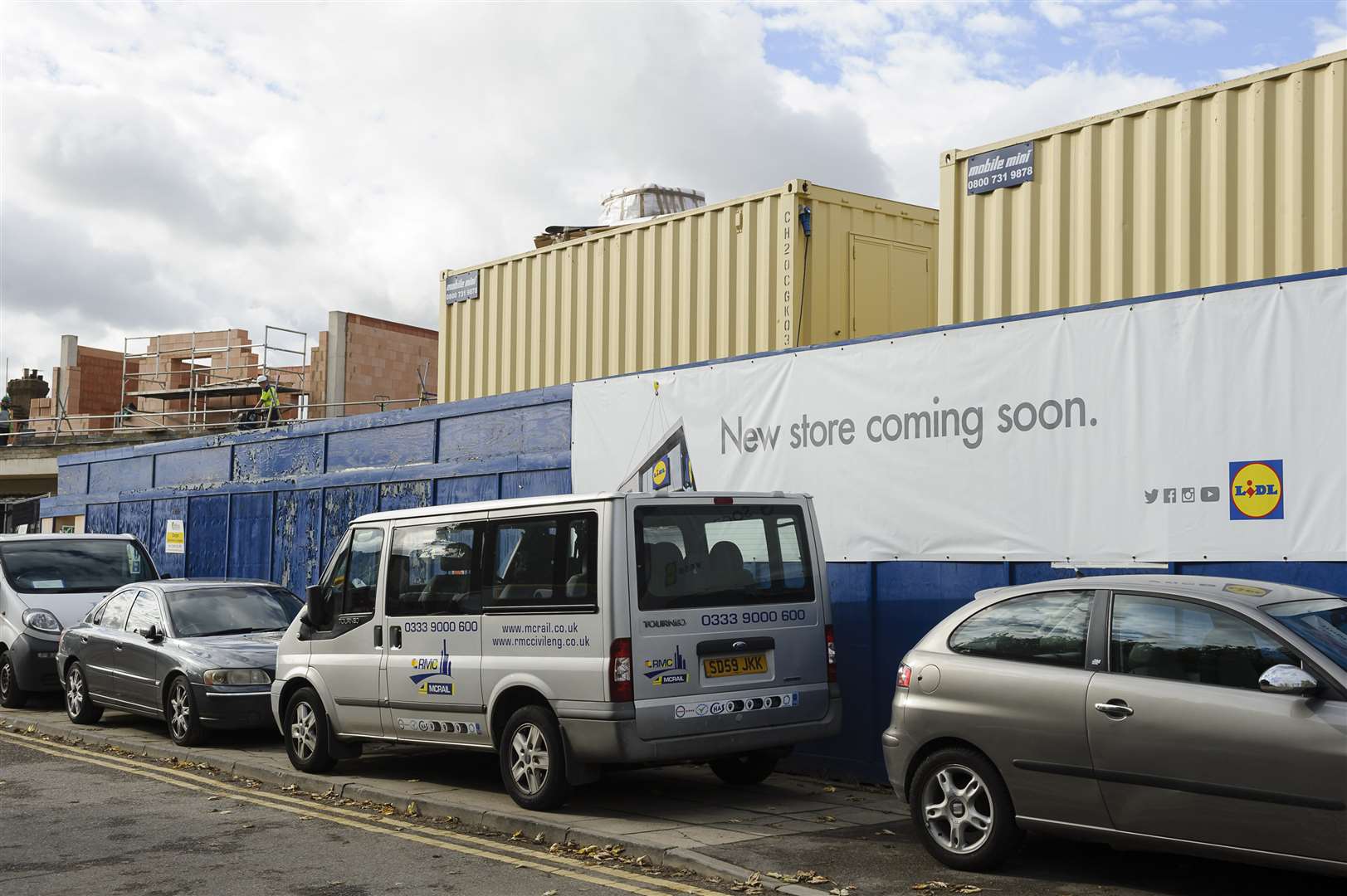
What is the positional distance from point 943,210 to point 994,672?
5.17 metres

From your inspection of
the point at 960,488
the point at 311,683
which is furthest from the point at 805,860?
the point at 311,683

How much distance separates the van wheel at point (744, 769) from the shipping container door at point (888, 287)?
4705mm

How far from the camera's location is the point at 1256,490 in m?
8.20

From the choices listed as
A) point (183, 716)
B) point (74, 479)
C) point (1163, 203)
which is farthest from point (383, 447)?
point (74, 479)

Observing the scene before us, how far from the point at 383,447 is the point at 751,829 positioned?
9.23 meters

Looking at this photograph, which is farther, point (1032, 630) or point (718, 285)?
point (718, 285)

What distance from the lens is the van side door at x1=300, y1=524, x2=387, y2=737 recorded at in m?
10.1

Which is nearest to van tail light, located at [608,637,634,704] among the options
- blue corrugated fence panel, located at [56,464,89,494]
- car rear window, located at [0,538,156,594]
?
car rear window, located at [0,538,156,594]

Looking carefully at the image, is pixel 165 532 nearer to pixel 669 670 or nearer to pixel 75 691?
pixel 75 691

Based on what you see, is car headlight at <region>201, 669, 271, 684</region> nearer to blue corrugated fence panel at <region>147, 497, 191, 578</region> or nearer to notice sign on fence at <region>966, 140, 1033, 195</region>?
notice sign on fence at <region>966, 140, 1033, 195</region>

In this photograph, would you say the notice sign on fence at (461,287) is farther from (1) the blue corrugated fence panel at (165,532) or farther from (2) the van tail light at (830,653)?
(2) the van tail light at (830,653)

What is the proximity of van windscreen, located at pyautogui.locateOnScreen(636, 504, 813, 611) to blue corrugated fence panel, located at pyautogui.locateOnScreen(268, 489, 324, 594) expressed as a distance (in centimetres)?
933

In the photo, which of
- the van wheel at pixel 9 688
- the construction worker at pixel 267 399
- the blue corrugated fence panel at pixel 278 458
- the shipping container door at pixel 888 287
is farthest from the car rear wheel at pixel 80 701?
the construction worker at pixel 267 399

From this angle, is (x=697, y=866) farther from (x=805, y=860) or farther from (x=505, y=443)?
(x=505, y=443)
